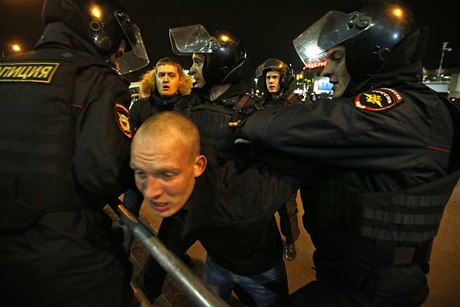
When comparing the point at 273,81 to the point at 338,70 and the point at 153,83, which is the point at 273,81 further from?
the point at 338,70

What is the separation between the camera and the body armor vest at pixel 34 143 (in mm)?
1214

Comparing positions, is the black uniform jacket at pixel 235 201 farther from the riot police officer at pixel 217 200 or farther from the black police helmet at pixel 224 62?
the black police helmet at pixel 224 62

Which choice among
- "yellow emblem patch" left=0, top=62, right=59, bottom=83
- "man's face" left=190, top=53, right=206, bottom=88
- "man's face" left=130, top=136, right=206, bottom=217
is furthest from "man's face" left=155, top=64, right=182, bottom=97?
"man's face" left=130, top=136, right=206, bottom=217

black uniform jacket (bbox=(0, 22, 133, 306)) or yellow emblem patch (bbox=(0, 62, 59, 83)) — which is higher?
yellow emblem patch (bbox=(0, 62, 59, 83))

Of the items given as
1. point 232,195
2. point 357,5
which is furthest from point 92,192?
point 357,5

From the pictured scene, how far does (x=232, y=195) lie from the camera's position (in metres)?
1.33

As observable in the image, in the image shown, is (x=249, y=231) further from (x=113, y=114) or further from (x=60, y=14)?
(x=60, y=14)

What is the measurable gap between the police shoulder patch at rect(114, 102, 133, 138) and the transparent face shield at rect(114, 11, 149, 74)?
2.60 feet

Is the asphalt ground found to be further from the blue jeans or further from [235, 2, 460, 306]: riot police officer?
[235, 2, 460, 306]: riot police officer

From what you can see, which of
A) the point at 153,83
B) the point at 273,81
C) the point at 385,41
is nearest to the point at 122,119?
the point at 385,41

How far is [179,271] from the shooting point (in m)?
0.99

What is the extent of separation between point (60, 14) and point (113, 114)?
2.48 feet

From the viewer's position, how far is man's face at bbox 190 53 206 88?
272cm

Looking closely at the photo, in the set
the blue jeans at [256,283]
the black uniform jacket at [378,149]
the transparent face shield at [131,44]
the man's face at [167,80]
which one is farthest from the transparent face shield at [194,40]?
the blue jeans at [256,283]
